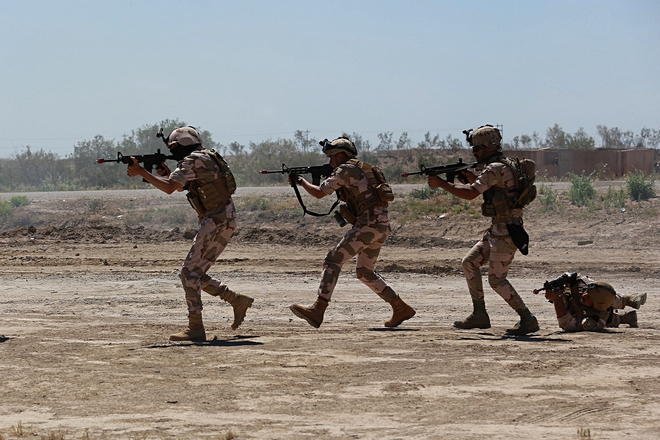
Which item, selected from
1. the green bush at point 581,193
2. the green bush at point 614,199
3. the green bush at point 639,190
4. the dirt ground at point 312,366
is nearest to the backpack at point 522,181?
the dirt ground at point 312,366

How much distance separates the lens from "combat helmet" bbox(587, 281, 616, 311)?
841cm

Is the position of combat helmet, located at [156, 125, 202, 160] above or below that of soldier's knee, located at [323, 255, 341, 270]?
above

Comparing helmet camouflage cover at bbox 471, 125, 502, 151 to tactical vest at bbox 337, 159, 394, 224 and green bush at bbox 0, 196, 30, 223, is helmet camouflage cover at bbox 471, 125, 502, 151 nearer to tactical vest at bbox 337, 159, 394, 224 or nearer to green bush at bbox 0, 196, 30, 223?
tactical vest at bbox 337, 159, 394, 224

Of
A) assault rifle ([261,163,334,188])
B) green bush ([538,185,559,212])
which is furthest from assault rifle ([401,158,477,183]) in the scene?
green bush ([538,185,559,212])

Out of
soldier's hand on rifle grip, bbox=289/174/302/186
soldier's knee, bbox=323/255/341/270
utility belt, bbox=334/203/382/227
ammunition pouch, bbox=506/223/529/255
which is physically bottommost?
soldier's knee, bbox=323/255/341/270

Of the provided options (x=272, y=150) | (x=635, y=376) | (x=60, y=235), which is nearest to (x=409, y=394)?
(x=635, y=376)

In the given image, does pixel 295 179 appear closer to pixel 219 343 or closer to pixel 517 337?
pixel 219 343

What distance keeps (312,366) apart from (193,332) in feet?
5.47

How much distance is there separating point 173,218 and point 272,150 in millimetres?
37035

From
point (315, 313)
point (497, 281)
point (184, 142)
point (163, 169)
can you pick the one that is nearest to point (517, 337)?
point (497, 281)

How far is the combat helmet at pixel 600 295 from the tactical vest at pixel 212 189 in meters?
3.32

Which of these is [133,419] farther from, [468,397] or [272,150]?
[272,150]

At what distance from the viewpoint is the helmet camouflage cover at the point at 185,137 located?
8.47 meters

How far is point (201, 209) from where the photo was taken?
8469 millimetres
